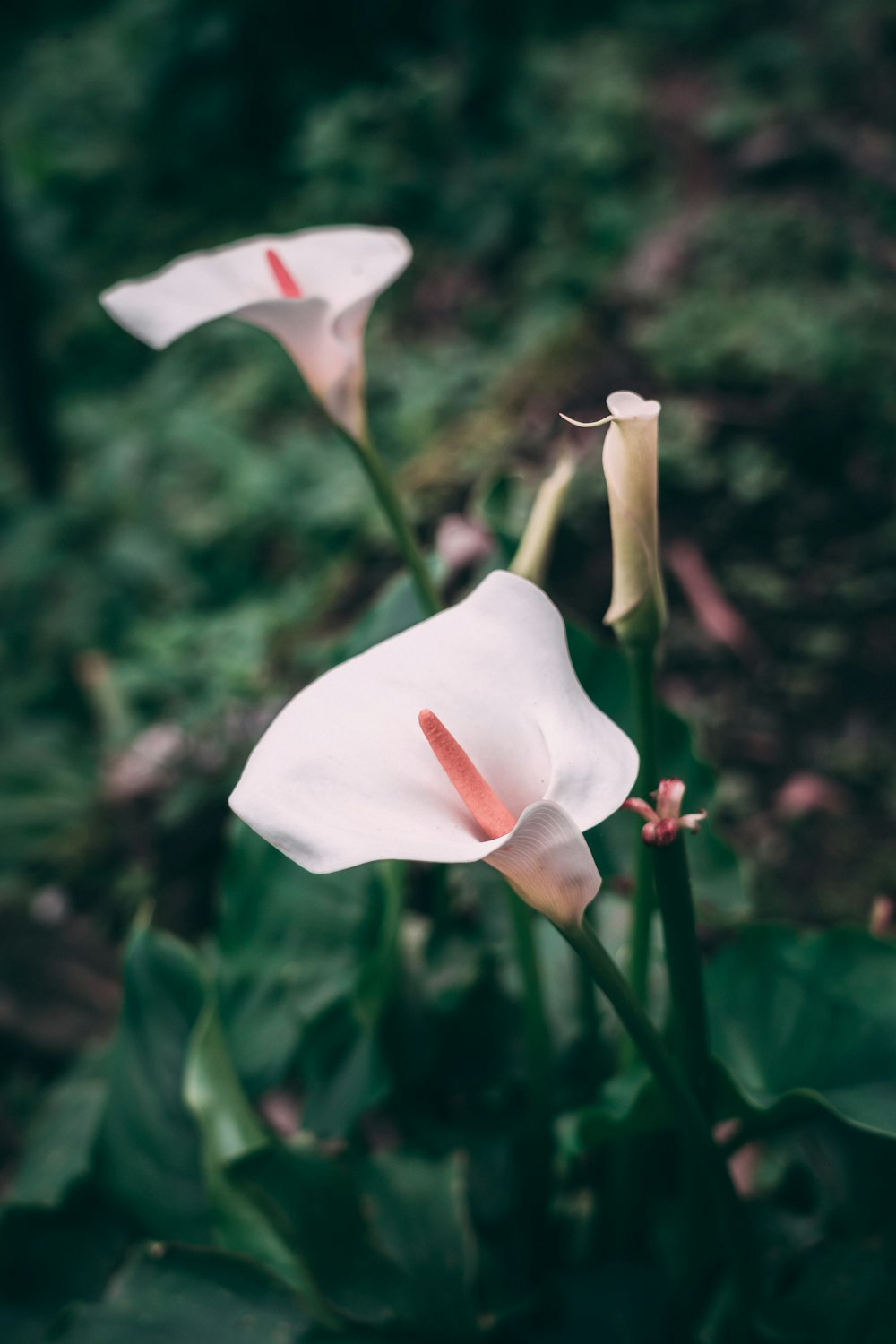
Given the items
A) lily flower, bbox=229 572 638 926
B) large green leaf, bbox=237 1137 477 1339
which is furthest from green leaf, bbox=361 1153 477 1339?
lily flower, bbox=229 572 638 926

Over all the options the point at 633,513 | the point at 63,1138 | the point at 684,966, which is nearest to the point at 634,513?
the point at 633,513

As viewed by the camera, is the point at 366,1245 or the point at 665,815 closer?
the point at 665,815

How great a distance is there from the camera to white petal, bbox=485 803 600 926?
0.47m

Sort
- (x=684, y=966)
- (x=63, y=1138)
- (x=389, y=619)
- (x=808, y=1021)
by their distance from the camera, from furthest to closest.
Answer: (x=63, y=1138) < (x=389, y=619) < (x=808, y=1021) < (x=684, y=966)

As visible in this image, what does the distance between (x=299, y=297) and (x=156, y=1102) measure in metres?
0.75

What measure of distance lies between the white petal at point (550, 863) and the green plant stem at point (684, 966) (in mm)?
58

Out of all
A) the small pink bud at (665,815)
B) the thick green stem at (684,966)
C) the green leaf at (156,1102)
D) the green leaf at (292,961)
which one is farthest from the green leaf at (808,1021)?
the green leaf at (156,1102)

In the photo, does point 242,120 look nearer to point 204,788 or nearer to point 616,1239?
point 204,788

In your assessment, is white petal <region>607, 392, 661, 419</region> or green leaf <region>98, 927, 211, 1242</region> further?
green leaf <region>98, 927, 211, 1242</region>

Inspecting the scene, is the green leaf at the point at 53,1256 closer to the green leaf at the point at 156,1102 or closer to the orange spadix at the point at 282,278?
the green leaf at the point at 156,1102

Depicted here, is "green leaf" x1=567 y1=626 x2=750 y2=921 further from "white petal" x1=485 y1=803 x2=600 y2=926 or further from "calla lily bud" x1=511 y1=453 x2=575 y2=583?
"white petal" x1=485 y1=803 x2=600 y2=926

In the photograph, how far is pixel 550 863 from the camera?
497 mm

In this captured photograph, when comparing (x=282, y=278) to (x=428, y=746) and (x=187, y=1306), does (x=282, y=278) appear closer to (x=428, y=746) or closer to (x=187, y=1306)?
(x=428, y=746)

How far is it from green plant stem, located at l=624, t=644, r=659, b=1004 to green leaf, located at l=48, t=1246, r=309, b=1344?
40cm
